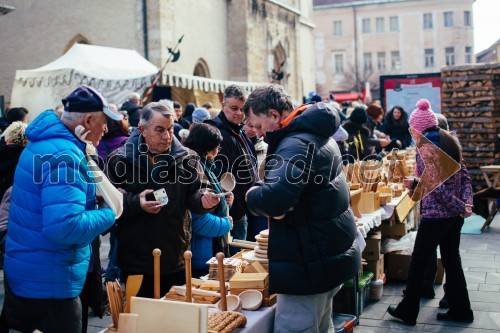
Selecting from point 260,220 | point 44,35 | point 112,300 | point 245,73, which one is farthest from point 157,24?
point 112,300

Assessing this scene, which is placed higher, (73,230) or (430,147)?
(430,147)

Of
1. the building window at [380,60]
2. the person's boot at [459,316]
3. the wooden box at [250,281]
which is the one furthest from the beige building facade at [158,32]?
the building window at [380,60]

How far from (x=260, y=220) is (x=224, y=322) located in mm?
2807

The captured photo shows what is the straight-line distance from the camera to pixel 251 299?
142 inches

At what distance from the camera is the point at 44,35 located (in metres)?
19.2

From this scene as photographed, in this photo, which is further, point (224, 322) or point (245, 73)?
point (245, 73)

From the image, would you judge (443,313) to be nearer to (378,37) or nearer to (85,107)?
(85,107)

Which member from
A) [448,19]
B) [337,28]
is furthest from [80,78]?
[448,19]

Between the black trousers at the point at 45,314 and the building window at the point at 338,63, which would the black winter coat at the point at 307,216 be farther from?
the building window at the point at 338,63

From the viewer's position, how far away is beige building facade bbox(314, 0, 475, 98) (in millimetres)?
53906

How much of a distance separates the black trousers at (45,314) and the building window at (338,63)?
176 ft

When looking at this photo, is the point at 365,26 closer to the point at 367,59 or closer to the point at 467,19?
the point at 367,59

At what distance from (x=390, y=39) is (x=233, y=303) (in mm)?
53627

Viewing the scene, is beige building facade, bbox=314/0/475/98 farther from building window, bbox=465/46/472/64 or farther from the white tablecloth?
the white tablecloth
